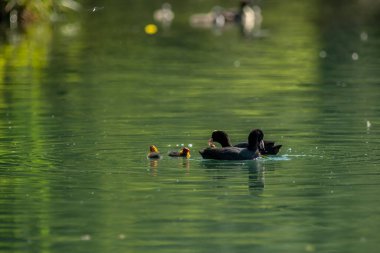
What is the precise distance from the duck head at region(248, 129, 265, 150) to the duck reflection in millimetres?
170

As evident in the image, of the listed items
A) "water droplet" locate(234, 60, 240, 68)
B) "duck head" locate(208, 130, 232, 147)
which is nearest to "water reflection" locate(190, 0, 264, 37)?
"water droplet" locate(234, 60, 240, 68)

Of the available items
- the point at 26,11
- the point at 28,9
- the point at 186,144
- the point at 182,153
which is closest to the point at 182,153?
the point at 182,153

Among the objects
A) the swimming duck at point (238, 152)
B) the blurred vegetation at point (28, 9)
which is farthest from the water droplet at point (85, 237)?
the blurred vegetation at point (28, 9)

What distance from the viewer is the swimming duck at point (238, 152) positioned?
15.6 metres

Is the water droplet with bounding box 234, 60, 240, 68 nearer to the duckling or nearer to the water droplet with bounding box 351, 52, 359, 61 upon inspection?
the water droplet with bounding box 351, 52, 359, 61

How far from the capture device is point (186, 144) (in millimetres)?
16938

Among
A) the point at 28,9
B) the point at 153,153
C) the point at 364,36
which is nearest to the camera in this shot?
the point at 153,153

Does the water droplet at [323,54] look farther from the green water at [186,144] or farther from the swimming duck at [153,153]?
the swimming duck at [153,153]

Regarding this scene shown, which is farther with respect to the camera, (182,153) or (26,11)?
(26,11)

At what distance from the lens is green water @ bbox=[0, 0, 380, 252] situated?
11664mm

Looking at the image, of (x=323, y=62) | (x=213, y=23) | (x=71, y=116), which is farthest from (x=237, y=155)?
(x=213, y=23)

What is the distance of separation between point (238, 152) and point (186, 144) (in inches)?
55.4

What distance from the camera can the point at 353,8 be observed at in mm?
50469

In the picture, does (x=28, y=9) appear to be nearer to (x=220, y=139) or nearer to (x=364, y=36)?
(x=364, y=36)
